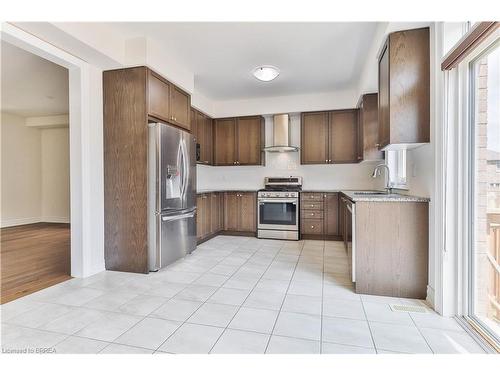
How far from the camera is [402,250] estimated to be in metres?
2.38

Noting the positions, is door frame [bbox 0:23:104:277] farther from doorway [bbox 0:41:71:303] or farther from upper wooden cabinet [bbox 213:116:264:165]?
upper wooden cabinet [bbox 213:116:264:165]

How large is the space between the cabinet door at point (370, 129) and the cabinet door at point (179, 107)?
8.87 ft

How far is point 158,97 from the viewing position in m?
3.23

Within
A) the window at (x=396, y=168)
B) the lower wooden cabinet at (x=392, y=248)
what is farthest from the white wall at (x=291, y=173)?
the lower wooden cabinet at (x=392, y=248)

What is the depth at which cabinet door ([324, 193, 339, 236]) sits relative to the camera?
4730mm

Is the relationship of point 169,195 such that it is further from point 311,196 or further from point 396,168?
point 396,168

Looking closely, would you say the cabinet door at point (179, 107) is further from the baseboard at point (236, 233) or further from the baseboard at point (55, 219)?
the baseboard at point (55, 219)

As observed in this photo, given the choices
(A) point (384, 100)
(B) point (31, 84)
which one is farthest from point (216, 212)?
(B) point (31, 84)

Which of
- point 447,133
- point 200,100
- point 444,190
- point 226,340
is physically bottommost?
point 226,340

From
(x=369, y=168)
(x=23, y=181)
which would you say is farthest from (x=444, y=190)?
(x=23, y=181)

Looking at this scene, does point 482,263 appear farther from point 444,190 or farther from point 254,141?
point 254,141

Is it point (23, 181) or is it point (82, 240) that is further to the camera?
point (23, 181)
